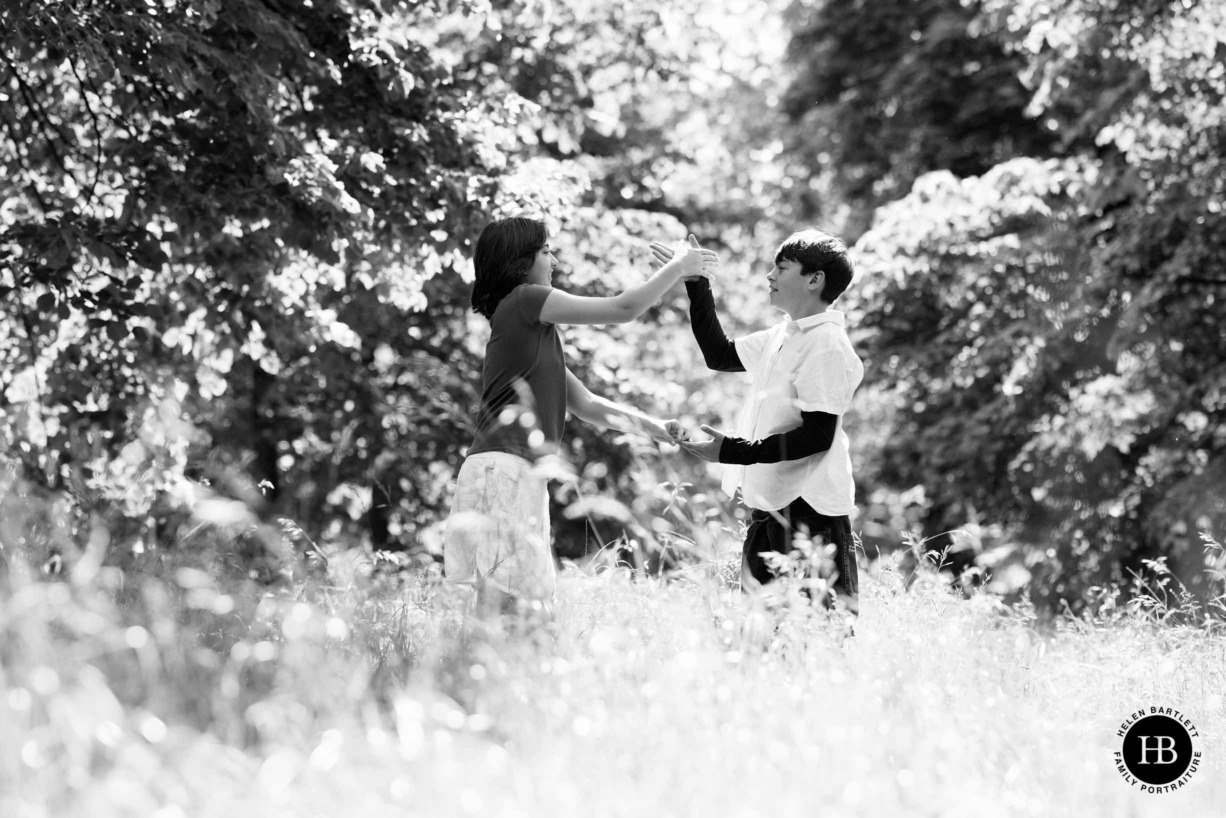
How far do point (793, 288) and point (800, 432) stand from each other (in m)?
0.56

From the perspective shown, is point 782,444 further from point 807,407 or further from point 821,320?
point 821,320

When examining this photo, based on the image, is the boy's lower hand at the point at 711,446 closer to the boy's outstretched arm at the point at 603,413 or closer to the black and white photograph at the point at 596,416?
the black and white photograph at the point at 596,416

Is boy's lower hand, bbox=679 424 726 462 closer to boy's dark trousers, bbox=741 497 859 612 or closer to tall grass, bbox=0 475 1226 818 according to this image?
boy's dark trousers, bbox=741 497 859 612

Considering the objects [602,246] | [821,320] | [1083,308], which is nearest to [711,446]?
[821,320]

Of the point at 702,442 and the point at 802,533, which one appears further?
the point at 702,442

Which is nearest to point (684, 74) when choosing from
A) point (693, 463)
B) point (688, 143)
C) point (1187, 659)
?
point (688, 143)

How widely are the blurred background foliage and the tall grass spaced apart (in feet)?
1.12

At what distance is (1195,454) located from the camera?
1186 centimetres

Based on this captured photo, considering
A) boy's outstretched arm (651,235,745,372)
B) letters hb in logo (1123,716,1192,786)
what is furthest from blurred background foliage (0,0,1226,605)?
letters hb in logo (1123,716,1192,786)

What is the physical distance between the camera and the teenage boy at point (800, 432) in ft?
13.4

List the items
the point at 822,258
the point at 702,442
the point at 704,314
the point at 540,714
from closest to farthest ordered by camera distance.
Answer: the point at 540,714
the point at 702,442
the point at 822,258
the point at 704,314

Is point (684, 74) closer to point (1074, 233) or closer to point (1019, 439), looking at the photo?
point (1074, 233)

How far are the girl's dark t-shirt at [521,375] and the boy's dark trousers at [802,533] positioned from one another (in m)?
0.82

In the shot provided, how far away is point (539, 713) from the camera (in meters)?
3.01
